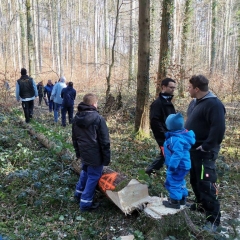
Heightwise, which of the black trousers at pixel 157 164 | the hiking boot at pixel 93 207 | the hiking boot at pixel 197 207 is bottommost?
the hiking boot at pixel 93 207

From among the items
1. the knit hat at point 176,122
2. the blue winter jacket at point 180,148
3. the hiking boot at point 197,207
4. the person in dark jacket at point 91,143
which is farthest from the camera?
the person in dark jacket at point 91,143

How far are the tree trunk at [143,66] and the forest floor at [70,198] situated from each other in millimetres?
768

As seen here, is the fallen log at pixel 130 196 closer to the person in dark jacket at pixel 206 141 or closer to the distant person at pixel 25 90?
the person in dark jacket at pixel 206 141

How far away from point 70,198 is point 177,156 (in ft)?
7.32

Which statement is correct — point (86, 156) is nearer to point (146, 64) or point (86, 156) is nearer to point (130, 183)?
point (130, 183)

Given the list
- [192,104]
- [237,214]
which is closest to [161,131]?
[192,104]

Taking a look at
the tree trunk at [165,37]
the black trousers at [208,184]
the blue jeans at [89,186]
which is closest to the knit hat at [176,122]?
the black trousers at [208,184]

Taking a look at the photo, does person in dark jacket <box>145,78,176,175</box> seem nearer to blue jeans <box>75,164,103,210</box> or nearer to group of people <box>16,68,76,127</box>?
blue jeans <box>75,164,103,210</box>

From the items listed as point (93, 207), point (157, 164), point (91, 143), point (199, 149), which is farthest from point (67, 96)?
point (199, 149)

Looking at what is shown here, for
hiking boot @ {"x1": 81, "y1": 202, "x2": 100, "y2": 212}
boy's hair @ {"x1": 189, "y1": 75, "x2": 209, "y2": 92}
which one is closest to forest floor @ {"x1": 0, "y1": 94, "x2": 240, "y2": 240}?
hiking boot @ {"x1": 81, "y1": 202, "x2": 100, "y2": 212}

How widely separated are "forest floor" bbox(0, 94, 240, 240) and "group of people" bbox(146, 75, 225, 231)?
10.6 inches

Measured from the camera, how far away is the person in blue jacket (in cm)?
352

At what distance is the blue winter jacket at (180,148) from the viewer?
3.51 metres

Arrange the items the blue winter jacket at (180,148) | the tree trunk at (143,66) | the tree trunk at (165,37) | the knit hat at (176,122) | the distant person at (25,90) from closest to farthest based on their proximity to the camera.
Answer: the blue winter jacket at (180,148) < the knit hat at (176,122) < the tree trunk at (143,66) < the tree trunk at (165,37) < the distant person at (25,90)
